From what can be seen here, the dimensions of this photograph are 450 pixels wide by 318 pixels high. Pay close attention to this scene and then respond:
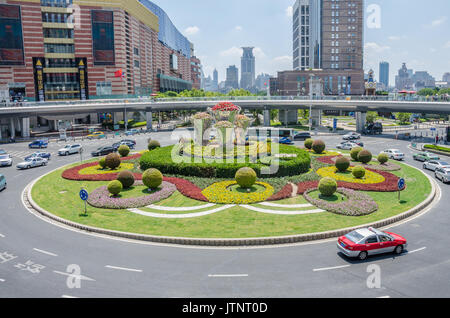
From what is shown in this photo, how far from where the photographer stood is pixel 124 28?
107 m

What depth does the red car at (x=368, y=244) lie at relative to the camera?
17438 millimetres

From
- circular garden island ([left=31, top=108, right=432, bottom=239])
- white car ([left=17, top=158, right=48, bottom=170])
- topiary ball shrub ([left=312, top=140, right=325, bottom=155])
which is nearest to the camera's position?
circular garden island ([left=31, top=108, right=432, bottom=239])

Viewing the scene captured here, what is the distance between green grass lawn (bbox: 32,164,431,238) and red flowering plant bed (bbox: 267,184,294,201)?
589mm

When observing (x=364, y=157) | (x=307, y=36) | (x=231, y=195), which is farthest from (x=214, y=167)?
(x=307, y=36)

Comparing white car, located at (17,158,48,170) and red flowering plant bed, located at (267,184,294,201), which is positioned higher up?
Result: white car, located at (17,158,48,170)

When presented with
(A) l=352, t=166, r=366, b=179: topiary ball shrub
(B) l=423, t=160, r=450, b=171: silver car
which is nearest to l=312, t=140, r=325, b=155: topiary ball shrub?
(B) l=423, t=160, r=450, b=171: silver car

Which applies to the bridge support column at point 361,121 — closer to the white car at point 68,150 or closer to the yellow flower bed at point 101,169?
the yellow flower bed at point 101,169

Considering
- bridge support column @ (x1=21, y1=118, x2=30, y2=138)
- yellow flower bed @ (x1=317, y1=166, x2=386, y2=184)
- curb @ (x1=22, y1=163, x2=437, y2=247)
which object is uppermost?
bridge support column @ (x1=21, y1=118, x2=30, y2=138)

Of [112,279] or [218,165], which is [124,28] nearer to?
[218,165]

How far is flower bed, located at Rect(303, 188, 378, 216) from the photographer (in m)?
24.2

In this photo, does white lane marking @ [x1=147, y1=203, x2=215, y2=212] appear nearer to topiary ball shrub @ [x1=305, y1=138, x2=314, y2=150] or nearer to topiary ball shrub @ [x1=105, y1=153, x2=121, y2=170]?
topiary ball shrub @ [x1=105, y1=153, x2=121, y2=170]

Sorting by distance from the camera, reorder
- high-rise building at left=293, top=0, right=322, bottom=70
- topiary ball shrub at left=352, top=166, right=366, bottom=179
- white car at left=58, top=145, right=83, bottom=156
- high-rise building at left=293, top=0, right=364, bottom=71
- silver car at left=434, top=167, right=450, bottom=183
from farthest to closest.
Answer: high-rise building at left=293, top=0, right=322, bottom=70 < high-rise building at left=293, top=0, right=364, bottom=71 < white car at left=58, top=145, right=83, bottom=156 < silver car at left=434, top=167, right=450, bottom=183 < topiary ball shrub at left=352, top=166, right=366, bottom=179
